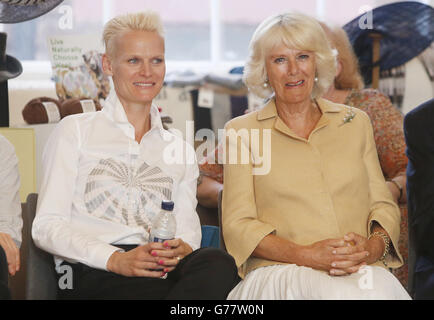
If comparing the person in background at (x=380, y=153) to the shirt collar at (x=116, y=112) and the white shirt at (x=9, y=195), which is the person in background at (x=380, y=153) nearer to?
the shirt collar at (x=116, y=112)

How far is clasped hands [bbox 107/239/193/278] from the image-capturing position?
1598 mm

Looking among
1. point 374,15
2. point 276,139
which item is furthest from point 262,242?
point 374,15

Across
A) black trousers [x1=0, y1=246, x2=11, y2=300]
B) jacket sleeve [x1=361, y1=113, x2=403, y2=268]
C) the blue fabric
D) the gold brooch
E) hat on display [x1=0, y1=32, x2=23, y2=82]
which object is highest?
hat on display [x1=0, y1=32, x2=23, y2=82]

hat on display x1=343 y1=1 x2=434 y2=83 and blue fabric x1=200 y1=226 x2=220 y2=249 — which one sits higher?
hat on display x1=343 y1=1 x2=434 y2=83

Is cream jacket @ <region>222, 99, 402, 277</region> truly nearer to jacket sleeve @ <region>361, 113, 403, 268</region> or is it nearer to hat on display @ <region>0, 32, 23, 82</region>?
jacket sleeve @ <region>361, 113, 403, 268</region>

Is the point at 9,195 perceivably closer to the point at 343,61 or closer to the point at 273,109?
the point at 273,109

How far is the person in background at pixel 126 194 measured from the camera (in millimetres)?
1603

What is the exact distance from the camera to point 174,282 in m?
1.66

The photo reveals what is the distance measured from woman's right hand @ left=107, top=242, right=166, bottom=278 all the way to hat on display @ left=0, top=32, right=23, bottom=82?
1322 mm

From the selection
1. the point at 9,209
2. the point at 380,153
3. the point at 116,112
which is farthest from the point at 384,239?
the point at 9,209

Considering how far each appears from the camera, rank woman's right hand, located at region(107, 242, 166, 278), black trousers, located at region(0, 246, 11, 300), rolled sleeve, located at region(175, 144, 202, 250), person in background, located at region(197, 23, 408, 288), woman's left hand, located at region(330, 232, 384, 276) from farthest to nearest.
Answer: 1. person in background, located at region(197, 23, 408, 288)
2. rolled sleeve, located at region(175, 144, 202, 250)
3. woman's left hand, located at region(330, 232, 384, 276)
4. woman's right hand, located at region(107, 242, 166, 278)
5. black trousers, located at region(0, 246, 11, 300)

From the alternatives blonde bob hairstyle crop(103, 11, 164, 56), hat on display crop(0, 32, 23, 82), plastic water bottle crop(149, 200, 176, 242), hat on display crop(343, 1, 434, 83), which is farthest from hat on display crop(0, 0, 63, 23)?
hat on display crop(343, 1, 434, 83)

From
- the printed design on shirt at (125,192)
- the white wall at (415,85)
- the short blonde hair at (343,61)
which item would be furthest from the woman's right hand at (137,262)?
the white wall at (415,85)
